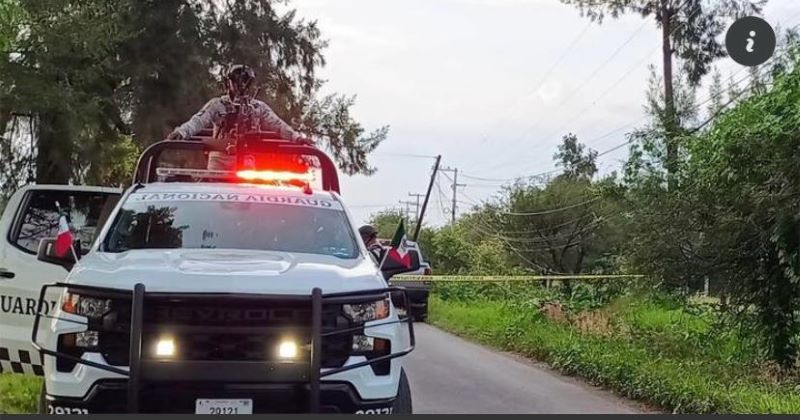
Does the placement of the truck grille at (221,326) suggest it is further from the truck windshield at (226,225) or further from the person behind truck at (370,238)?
the person behind truck at (370,238)

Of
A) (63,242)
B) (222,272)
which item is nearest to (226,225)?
(63,242)

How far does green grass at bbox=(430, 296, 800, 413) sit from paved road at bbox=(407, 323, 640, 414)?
246 millimetres

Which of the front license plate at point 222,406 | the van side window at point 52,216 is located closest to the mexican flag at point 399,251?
the front license plate at point 222,406

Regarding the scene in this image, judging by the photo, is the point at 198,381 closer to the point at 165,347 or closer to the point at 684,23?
the point at 165,347

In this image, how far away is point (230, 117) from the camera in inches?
235

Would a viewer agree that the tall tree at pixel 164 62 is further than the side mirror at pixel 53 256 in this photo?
Yes

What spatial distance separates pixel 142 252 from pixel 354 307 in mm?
1103

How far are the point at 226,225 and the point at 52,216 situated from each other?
Answer: 120cm

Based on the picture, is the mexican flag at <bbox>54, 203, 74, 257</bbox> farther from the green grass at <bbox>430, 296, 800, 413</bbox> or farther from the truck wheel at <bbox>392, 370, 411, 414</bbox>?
the green grass at <bbox>430, 296, 800, 413</bbox>

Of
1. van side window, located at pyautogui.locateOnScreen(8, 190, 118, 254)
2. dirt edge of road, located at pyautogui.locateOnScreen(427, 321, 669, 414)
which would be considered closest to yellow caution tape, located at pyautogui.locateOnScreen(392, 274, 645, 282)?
dirt edge of road, located at pyautogui.locateOnScreen(427, 321, 669, 414)

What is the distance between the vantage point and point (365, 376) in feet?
12.6

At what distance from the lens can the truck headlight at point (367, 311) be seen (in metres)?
3.82

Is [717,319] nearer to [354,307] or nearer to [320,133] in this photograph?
[320,133]

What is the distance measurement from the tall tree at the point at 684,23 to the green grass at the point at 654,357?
6.38ft
